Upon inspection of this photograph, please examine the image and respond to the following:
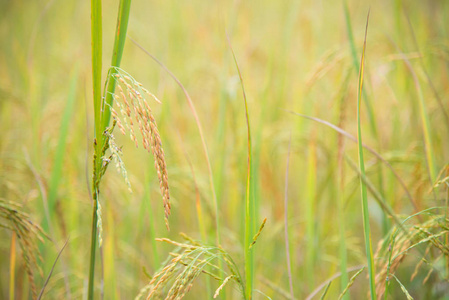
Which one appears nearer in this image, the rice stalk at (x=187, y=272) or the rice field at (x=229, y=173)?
the rice stalk at (x=187, y=272)

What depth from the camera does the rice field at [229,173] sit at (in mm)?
717

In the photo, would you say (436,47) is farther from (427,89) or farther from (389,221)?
(427,89)

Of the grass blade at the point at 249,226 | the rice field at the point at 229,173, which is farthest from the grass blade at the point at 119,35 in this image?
the grass blade at the point at 249,226

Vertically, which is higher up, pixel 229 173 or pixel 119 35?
pixel 119 35

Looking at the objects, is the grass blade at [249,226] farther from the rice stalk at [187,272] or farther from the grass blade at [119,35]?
the grass blade at [119,35]

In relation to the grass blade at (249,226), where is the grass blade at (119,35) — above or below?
above

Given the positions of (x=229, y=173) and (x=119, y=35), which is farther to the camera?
(x=229, y=173)

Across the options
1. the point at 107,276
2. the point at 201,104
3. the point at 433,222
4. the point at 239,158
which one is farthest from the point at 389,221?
the point at 201,104

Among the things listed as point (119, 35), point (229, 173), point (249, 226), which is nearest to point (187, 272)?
point (249, 226)

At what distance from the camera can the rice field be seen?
717 millimetres

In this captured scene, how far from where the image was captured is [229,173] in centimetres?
178

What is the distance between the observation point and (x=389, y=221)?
1189 millimetres

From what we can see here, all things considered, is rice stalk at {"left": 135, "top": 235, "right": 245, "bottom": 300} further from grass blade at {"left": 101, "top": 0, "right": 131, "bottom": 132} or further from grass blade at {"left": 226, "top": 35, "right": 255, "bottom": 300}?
grass blade at {"left": 101, "top": 0, "right": 131, "bottom": 132}

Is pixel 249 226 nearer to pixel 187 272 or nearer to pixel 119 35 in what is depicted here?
pixel 187 272
